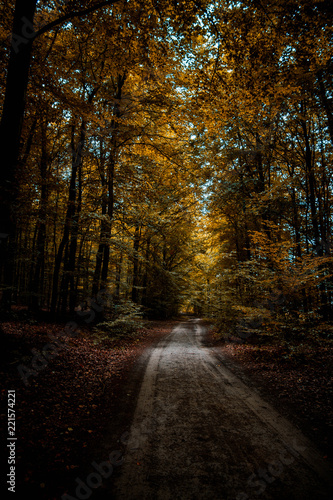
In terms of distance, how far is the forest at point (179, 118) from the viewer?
5047 mm

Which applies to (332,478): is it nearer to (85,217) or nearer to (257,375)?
(257,375)

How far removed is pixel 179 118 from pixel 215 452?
9.21 m

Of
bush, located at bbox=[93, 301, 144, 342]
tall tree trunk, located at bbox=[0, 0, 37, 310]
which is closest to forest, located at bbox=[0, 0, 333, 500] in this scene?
tall tree trunk, located at bbox=[0, 0, 37, 310]

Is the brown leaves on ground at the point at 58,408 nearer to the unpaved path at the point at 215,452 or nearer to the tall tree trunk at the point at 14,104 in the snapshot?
the unpaved path at the point at 215,452

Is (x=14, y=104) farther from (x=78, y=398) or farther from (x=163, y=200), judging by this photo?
(x=163, y=200)

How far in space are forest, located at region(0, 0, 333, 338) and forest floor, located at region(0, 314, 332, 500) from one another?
1.74 m

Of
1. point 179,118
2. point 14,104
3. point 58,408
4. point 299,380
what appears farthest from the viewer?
point 179,118

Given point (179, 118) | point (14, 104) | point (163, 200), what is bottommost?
point (14, 104)

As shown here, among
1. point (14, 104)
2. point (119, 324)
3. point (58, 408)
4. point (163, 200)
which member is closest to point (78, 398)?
point (58, 408)

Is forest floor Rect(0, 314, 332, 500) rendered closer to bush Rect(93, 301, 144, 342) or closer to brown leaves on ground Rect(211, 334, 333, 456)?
brown leaves on ground Rect(211, 334, 333, 456)

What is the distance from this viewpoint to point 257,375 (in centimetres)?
624

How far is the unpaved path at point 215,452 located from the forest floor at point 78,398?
35cm

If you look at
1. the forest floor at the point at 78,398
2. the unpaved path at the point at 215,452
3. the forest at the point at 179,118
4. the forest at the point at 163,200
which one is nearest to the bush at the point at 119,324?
the forest at the point at 163,200

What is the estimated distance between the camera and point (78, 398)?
4.62m
